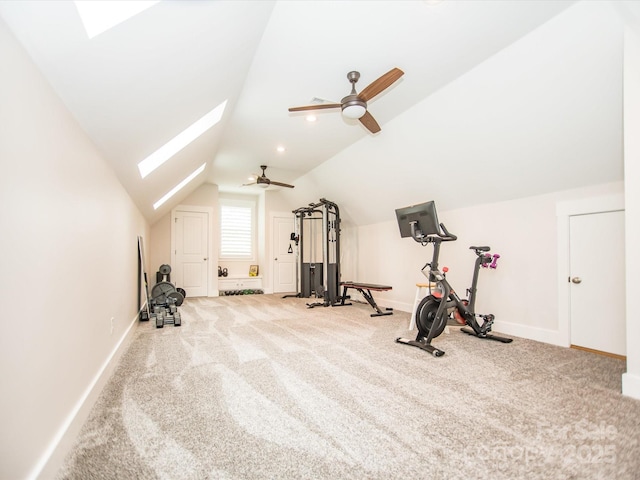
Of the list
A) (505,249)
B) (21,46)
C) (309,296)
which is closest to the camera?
(21,46)

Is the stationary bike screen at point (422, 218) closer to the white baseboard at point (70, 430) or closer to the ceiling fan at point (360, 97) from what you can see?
the ceiling fan at point (360, 97)

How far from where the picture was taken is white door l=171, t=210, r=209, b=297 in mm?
7871

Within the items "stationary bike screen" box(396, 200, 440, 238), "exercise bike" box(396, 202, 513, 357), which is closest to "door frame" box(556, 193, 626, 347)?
"exercise bike" box(396, 202, 513, 357)

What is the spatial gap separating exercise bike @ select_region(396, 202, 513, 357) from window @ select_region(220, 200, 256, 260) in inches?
243

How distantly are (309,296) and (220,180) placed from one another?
→ 3.72 meters

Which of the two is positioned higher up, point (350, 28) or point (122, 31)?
point (350, 28)

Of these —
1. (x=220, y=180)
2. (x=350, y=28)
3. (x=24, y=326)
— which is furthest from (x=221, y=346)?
(x=220, y=180)

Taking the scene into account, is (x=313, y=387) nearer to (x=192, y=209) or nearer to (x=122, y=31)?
(x=122, y=31)

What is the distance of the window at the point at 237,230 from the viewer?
898 centimetres

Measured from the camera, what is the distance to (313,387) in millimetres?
→ 2393

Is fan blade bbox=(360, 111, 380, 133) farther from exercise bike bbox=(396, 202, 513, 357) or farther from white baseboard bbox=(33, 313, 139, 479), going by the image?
white baseboard bbox=(33, 313, 139, 479)

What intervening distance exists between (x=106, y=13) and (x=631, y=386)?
12.8 ft

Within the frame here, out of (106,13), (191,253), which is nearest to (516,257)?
(106,13)

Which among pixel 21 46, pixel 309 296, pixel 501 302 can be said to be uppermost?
pixel 21 46
